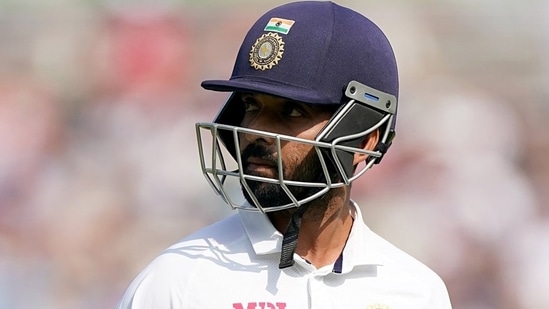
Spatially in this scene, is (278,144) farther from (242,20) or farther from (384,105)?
(242,20)

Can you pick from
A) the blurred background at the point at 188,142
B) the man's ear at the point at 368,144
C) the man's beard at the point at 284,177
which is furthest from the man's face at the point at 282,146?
the blurred background at the point at 188,142

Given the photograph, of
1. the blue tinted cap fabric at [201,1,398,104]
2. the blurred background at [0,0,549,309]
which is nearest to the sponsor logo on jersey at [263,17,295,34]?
the blue tinted cap fabric at [201,1,398,104]

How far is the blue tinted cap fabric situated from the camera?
1618 mm

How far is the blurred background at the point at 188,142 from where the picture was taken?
304 centimetres

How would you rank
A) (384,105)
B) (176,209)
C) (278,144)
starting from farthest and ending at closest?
(176,209) → (384,105) → (278,144)

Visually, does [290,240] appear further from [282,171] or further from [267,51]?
[267,51]

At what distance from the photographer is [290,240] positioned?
5.24 feet

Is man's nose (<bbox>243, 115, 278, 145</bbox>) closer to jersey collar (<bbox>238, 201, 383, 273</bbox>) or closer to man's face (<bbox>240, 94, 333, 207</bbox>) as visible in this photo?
man's face (<bbox>240, 94, 333, 207</bbox>)

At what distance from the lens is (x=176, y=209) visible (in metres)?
3.06

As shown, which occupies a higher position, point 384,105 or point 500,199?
point 384,105

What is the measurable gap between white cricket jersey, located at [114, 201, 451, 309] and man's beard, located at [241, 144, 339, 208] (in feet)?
0.24

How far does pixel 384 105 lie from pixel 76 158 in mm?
1630

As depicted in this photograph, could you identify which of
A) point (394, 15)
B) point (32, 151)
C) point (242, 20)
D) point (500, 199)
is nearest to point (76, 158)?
point (32, 151)

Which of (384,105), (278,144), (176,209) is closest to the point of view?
(278,144)
